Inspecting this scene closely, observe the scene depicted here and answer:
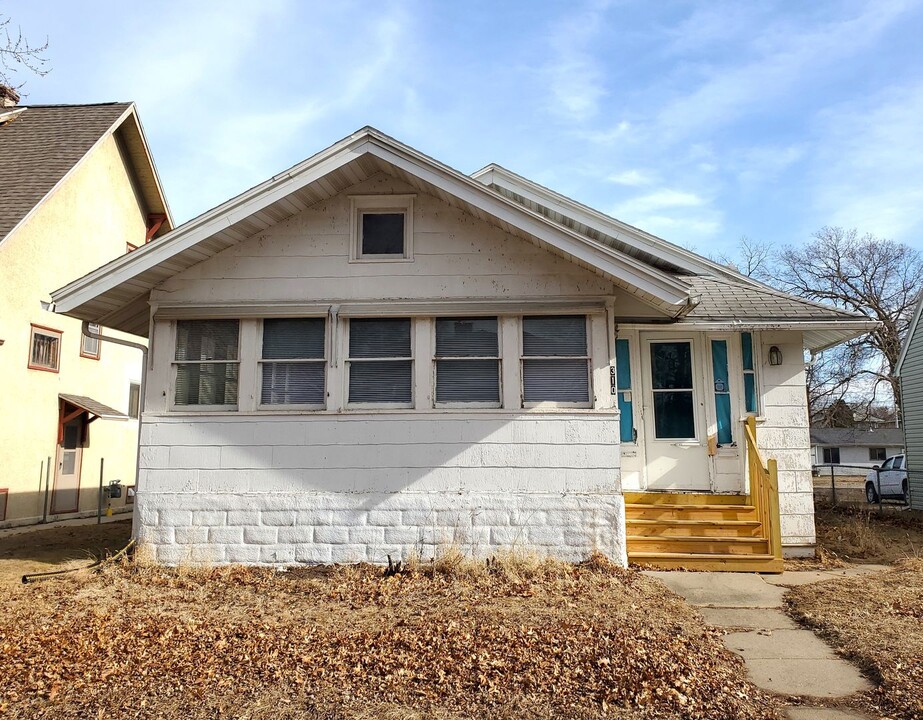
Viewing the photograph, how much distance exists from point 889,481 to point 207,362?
899 inches

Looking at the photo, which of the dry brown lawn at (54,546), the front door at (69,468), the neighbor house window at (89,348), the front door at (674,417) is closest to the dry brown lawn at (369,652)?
the dry brown lawn at (54,546)

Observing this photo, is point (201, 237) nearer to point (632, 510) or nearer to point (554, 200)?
point (554, 200)

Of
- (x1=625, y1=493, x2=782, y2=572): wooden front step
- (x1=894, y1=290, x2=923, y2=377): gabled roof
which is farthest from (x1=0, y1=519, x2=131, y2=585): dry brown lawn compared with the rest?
(x1=894, y1=290, x2=923, y2=377): gabled roof

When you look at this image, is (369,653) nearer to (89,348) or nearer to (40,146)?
(89,348)

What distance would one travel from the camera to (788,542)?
30.4 ft

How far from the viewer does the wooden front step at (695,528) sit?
28.3 ft

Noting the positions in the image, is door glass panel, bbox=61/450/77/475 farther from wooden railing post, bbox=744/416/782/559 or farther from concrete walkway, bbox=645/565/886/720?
wooden railing post, bbox=744/416/782/559

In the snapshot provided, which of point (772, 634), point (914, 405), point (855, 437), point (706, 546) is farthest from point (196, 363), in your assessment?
point (855, 437)

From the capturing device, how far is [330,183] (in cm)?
858

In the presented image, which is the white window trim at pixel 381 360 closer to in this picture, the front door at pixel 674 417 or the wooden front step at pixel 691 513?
the wooden front step at pixel 691 513

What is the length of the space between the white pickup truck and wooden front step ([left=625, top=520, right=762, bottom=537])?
16.7 metres

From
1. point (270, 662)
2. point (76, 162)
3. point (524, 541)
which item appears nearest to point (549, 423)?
point (524, 541)

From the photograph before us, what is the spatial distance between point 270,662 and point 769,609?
15.1 feet

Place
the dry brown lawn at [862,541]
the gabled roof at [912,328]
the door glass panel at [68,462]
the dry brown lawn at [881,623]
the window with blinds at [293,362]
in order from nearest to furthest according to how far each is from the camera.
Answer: the dry brown lawn at [881,623] → the window with blinds at [293,362] → the dry brown lawn at [862,541] → the door glass panel at [68,462] → the gabled roof at [912,328]
